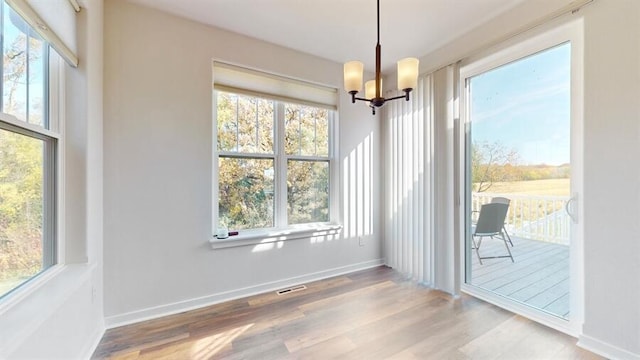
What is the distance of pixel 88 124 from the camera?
1846mm

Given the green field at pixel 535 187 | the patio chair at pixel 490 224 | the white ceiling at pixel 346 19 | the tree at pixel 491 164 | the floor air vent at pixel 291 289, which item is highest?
the white ceiling at pixel 346 19

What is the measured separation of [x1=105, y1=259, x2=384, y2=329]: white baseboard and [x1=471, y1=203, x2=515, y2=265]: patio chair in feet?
4.94

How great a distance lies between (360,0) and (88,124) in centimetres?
232

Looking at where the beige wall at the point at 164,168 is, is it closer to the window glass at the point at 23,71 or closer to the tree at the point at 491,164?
the window glass at the point at 23,71

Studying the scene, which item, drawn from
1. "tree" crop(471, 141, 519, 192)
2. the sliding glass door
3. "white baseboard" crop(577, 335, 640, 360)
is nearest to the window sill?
the sliding glass door

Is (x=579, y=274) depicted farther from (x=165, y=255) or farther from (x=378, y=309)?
(x=165, y=255)

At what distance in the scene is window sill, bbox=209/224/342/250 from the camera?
2623 mm

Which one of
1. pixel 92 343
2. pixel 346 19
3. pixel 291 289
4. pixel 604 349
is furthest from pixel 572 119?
pixel 92 343

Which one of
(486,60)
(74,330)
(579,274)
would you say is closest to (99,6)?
(74,330)

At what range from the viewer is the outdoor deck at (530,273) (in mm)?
2223

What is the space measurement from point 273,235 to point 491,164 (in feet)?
7.91

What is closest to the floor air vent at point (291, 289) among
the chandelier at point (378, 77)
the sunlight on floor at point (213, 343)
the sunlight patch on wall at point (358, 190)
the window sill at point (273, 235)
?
the window sill at point (273, 235)

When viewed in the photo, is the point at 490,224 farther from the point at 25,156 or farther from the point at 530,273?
the point at 25,156

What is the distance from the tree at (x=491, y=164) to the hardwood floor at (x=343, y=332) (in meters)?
1.23
